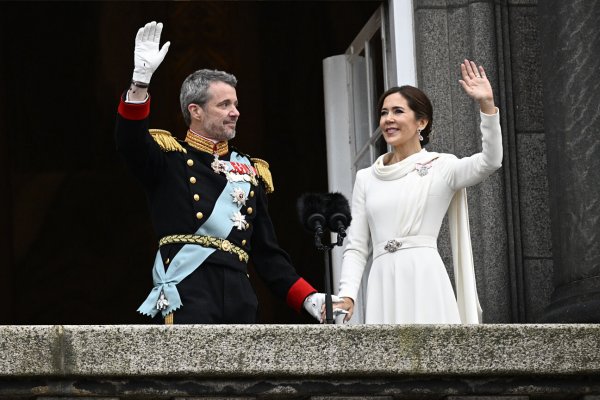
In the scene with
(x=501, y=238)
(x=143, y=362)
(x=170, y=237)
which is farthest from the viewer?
(x=501, y=238)

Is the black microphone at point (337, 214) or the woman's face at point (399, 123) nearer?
the black microphone at point (337, 214)

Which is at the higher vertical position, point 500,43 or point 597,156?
point 500,43

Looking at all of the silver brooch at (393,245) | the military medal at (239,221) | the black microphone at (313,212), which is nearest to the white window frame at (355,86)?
the silver brooch at (393,245)

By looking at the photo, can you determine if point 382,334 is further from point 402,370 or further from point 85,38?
point 85,38

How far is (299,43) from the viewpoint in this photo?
15.2 metres

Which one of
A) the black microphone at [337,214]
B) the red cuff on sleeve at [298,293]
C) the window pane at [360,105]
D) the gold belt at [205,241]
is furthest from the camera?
the window pane at [360,105]

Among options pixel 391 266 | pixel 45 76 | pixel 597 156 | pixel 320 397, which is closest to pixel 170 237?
pixel 391 266

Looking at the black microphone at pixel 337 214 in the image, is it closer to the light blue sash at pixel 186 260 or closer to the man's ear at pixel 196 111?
the light blue sash at pixel 186 260

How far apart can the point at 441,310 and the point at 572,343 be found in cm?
137

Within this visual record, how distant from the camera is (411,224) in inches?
309

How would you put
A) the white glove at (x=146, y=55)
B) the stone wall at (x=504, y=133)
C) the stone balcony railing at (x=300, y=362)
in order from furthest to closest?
1. the stone wall at (x=504, y=133)
2. the white glove at (x=146, y=55)
3. the stone balcony railing at (x=300, y=362)

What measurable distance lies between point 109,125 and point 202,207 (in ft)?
25.2

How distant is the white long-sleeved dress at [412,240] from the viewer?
7.73 m

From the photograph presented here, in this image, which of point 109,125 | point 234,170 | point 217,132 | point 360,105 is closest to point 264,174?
point 234,170
